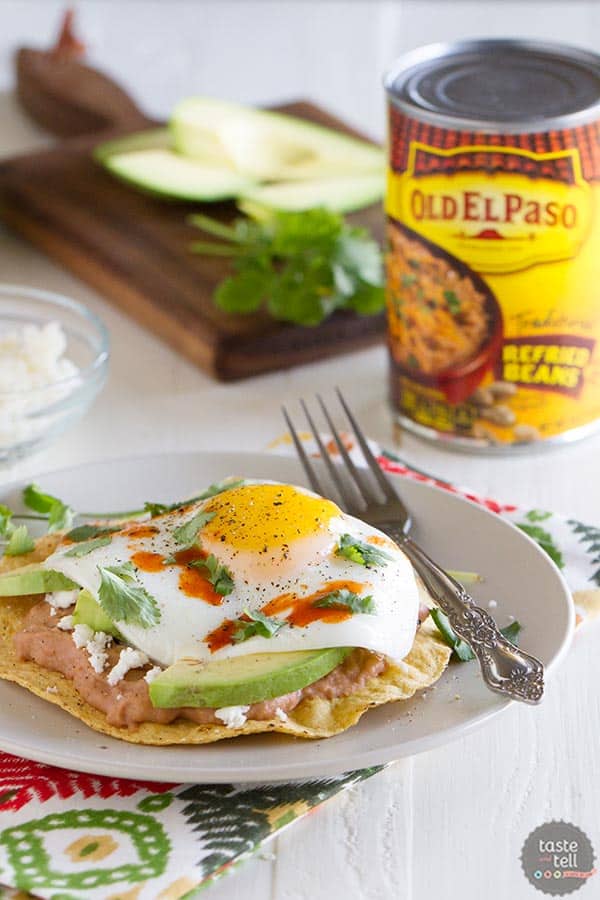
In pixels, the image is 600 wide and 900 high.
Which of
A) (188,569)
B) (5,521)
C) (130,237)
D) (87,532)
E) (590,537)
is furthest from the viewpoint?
(130,237)

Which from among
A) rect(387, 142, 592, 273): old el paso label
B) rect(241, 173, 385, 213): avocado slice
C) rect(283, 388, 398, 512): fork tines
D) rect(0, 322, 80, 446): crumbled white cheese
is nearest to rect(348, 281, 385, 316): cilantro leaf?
rect(241, 173, 385, 213): avocado slice

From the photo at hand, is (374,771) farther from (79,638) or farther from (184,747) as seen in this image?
(79,638)

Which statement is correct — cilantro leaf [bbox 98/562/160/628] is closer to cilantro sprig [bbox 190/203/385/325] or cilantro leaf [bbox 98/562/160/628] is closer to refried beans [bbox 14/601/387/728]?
refried beans [bbox 14/601/387/728]

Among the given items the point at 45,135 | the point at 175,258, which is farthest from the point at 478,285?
the point at 45,135

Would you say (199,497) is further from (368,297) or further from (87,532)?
(368,297)

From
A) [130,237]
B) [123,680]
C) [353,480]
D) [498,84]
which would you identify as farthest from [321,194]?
[123,680]

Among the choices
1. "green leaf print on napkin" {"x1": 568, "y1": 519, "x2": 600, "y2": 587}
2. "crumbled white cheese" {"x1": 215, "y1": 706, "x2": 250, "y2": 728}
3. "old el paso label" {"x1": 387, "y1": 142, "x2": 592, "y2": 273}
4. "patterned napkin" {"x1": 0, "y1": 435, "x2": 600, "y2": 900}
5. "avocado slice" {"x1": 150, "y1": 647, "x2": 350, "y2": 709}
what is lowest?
"green leaf print on napkin" {"x1": 568, "y1": 519, "x2": 600, "y2": 587}
